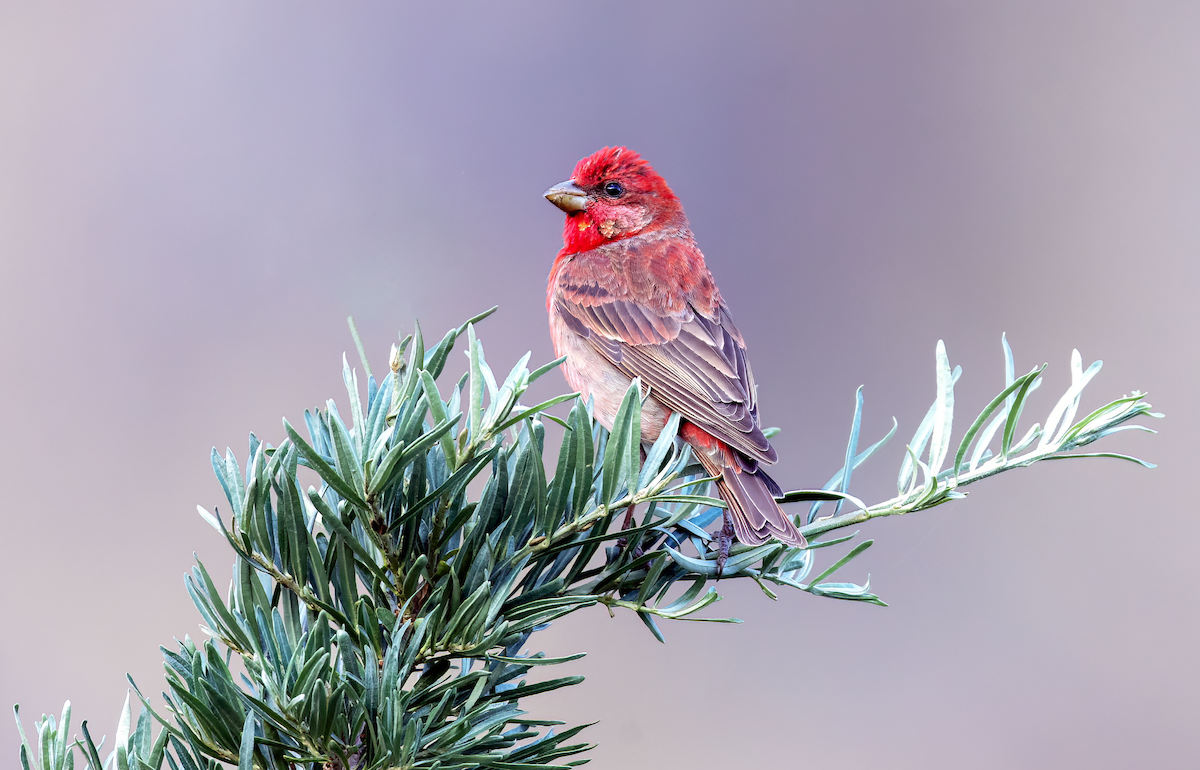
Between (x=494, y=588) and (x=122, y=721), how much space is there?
0.80 ft

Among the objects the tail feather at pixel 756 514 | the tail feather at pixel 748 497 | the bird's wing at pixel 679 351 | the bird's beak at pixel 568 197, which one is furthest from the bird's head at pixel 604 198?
the tail feather at pixel 756 514

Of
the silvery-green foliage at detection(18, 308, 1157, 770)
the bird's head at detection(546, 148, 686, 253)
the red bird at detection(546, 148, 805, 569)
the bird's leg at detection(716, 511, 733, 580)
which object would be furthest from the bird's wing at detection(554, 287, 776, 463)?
the silvery-green foliage at detection(18, 308, 1157, 770)

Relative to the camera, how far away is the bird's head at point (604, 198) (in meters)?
1.74

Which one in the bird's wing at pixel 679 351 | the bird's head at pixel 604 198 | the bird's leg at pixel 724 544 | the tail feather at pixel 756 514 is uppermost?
the bird's head at pixel 604 198

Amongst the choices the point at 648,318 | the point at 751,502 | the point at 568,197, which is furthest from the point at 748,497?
the point at 568,197

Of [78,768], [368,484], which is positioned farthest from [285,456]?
[78,768]

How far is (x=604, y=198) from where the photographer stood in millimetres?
1758

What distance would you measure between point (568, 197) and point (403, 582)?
119 cm

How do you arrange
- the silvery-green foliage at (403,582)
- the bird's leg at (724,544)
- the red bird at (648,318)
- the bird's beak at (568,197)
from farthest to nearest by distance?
the bird's beak at (568,197) < the red bird at (648,318) < the bird's leg at (724,544) < the silvery-green foliage at (403,582)

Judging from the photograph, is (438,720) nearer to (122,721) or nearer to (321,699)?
(321,699)

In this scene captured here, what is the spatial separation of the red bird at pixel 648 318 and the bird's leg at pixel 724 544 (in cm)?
11

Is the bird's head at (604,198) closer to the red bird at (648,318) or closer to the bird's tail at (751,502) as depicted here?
the red bird at (648,318)

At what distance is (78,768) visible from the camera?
0.92 metres

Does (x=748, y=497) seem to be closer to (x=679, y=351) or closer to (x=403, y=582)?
(x=403, y=582)
